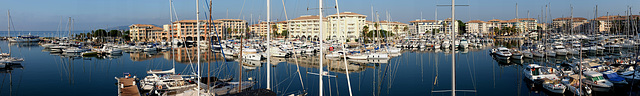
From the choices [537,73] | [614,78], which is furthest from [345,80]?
[614,78]

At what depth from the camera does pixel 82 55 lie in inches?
1750

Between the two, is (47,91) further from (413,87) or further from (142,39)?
(142,39)

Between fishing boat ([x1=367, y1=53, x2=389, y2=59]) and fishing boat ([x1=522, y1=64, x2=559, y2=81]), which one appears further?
fishing boat ([x1=367, y1=53, x2=389, y2=59])

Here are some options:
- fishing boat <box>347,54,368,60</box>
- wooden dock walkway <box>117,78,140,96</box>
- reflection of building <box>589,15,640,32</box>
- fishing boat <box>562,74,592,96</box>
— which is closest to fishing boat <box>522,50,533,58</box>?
reflection of building <box>589,15,640,32</box>

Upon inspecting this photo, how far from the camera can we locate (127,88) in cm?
1880

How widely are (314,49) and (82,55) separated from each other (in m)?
24.1

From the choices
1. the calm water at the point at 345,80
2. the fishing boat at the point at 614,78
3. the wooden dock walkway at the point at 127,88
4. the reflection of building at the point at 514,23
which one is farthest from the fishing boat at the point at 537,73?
the reflection of building at the point at 514,23

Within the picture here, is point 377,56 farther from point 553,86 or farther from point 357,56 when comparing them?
point 553,86

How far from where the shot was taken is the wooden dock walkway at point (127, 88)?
17719 mm

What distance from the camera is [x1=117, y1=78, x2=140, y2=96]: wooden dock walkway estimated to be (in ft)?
58.1

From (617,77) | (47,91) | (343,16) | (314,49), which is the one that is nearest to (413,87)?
(617,77)

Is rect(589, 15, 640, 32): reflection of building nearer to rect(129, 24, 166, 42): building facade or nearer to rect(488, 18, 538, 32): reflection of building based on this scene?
rect(488, 18, 538, 32): reflection of building

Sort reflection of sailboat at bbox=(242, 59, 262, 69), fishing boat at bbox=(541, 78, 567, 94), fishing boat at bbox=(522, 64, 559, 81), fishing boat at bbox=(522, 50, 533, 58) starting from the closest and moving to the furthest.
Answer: fishing boat at bbox=(541, 78, 567, 94) < fishing boat at bbox=(522, 64, 559, 81) < reflection of sailboat at bbox=(242, 59, 262, 69) < fishing boat at bbox=(522, 50, 533, 58)

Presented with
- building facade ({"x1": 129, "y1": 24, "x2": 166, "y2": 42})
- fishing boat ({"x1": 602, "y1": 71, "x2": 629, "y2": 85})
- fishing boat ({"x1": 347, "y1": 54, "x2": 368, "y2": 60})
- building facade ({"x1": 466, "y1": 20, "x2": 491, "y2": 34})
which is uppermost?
building facade ({"x1": 466, "y1": 20, "x2": 491, "y2": 34})
